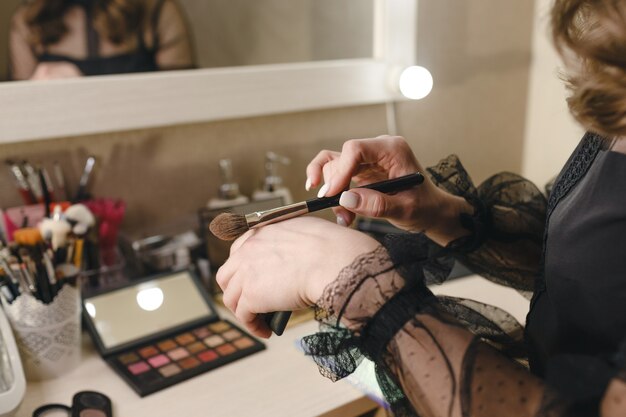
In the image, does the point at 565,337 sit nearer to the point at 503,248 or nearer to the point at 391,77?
the point at 503,248

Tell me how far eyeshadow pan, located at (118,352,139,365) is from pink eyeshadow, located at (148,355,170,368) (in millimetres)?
21

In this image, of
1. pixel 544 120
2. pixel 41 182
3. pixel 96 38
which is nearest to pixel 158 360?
pixel 41 182

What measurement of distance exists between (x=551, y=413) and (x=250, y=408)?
378mm

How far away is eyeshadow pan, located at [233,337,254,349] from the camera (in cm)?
79

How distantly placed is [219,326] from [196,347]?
0.06 meters

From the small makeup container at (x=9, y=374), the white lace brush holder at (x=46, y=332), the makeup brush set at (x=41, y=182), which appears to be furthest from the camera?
the makeup brush set at (x=41, y=182)

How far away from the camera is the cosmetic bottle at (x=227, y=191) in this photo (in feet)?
3.10

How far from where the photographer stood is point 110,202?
2.87 feet

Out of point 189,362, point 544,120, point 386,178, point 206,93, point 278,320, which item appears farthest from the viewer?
point 544,120

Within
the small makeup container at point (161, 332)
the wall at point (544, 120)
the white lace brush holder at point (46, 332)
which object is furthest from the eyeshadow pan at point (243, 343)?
the wall at point (544, 120)

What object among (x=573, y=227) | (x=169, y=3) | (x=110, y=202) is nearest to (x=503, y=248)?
(x=573, y=227)

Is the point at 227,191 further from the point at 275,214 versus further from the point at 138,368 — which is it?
the point at 275,214

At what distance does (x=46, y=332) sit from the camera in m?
0.73

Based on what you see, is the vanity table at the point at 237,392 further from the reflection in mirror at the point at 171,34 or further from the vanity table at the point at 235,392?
the reflection in mirror at the point at 171,34
